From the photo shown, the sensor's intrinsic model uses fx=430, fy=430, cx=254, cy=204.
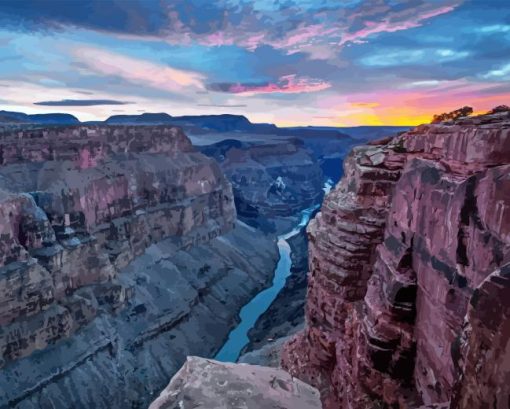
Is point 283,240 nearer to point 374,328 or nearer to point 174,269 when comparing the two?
point 174,269

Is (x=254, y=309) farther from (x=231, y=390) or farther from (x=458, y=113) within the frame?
(x=231, y=390)

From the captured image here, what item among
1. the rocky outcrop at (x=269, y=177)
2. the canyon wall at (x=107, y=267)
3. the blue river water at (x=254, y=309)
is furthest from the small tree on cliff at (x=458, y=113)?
the rocky outcrop at (x=269, y=177)

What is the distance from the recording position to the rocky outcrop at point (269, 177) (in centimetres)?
11645

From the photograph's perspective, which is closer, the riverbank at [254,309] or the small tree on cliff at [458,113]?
the small tree on cliff at [458,113]

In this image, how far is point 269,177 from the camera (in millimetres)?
129875

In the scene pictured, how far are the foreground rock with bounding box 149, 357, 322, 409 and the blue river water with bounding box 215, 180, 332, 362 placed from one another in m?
36.6

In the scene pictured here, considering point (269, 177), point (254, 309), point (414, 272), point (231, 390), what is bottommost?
point (254, 309)

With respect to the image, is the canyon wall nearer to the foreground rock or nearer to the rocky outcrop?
the foreground rock

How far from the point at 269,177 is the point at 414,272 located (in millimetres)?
119172

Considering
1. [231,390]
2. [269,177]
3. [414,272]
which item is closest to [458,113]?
[414,272]

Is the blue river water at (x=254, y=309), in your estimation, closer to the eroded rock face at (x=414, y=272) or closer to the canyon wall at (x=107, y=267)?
the canyon wall at (x=107, y=267)

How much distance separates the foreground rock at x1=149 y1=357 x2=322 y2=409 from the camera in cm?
1039

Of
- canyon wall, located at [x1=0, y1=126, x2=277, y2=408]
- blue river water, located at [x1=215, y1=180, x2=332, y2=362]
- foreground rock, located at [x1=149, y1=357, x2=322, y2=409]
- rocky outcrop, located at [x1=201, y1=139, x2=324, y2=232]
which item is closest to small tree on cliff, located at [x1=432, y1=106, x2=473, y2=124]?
foreground rock, located at [x1=149, y1=357, x2=322, y2=409]

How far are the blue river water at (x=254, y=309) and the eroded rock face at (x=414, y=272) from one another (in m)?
32.8
